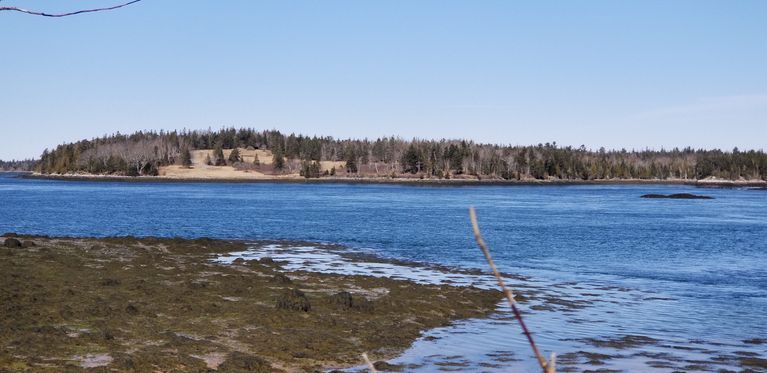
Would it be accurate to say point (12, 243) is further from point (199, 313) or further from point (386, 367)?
point (386, 367)

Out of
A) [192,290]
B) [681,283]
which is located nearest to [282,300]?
[192,290]

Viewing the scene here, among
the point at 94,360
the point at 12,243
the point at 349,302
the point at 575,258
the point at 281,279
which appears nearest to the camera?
the point at 94,360

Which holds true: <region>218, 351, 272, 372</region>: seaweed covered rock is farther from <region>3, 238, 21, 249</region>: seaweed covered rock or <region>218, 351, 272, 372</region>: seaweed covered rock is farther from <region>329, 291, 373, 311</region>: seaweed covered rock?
<region>3, 238, 21, 249</region>: seaweed covered rock

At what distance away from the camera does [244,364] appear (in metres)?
16.5

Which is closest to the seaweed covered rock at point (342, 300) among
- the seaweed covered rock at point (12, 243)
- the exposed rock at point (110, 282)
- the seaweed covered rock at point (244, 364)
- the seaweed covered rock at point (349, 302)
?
the seaweed covered rock at point (349, 302)

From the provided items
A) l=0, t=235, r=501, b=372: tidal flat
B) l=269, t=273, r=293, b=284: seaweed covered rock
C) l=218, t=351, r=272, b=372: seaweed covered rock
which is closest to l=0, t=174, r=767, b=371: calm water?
l=0, t=235, r=501, b=372: tidal flat

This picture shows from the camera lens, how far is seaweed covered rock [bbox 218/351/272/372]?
639 inches

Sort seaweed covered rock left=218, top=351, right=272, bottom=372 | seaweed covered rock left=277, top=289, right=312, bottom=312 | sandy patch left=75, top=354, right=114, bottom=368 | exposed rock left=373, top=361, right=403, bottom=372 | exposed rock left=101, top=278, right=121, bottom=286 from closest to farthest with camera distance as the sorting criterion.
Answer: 1. sandy patch left=75, top=354, right=114, bottom=368
2. seaweed covered rock left=218, top=351, right=272, bottom=372
3. exposed rock left=373, top=361, right=403, bottom=372
4. seaweed covered rock left=277, top=289, right=312, bottom=312
5. exposed rock left=101, top=278, right=121, bottom=286

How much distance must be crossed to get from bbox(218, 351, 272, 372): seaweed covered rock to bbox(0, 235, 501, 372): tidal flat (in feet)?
0.11

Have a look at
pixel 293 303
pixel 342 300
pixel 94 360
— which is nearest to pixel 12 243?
pixel 293 303

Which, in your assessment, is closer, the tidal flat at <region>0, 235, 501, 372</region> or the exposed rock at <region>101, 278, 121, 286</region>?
the tidal flat at <region>0, 235, 501, 372</region>

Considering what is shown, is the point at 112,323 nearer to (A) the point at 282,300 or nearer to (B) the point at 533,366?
(A) the point at 282,300

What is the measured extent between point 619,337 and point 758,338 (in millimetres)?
3939

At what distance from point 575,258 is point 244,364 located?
30.0 meters
